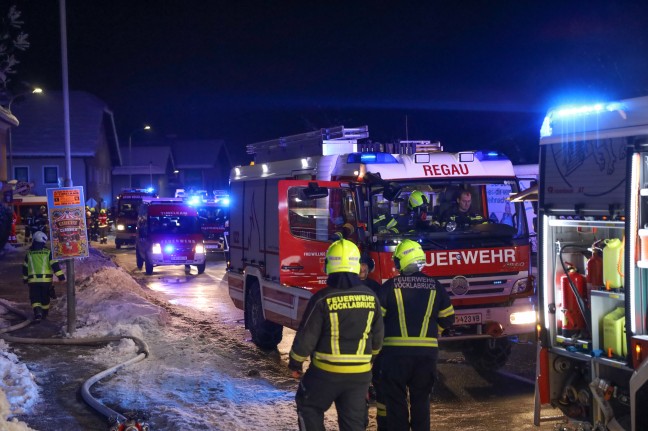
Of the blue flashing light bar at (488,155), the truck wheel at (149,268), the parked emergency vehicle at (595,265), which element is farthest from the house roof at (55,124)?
the parked emergency vehicle at (595,265)

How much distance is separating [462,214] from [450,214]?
0.15 metres

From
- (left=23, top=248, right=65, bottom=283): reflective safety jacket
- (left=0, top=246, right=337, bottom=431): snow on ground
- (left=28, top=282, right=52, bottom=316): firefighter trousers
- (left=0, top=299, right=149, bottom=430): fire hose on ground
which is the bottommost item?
(left=0, top=246, right=337, bottom=431): snow on ground

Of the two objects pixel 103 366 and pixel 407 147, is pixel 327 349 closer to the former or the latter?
pixel 103 366

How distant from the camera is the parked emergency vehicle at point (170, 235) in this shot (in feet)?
79.6

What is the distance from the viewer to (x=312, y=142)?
12195 mm

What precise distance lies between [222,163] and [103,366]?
305 ft

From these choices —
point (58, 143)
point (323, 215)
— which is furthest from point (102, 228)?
point (323, 215)

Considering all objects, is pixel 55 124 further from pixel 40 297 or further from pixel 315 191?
pixel 315 191

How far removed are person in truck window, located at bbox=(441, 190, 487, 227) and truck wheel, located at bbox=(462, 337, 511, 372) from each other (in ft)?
5.01

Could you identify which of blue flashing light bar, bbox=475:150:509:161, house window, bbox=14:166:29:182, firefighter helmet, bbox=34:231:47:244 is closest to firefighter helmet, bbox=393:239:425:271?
blue flashing light bar, bbox=475:150:509:161

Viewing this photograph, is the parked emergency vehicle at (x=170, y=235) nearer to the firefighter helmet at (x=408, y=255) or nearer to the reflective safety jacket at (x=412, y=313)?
the firefighter helmet at (x=408, y=255)

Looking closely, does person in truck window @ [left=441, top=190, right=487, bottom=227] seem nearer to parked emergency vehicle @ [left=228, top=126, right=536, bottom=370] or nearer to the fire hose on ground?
parked emergency vehicle @ [left=228, top=126, right=536, bottom=370]

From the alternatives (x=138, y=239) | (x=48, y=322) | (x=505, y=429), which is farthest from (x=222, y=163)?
(x=505, y=429)

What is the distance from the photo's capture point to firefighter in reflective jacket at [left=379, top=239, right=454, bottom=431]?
6.39m
